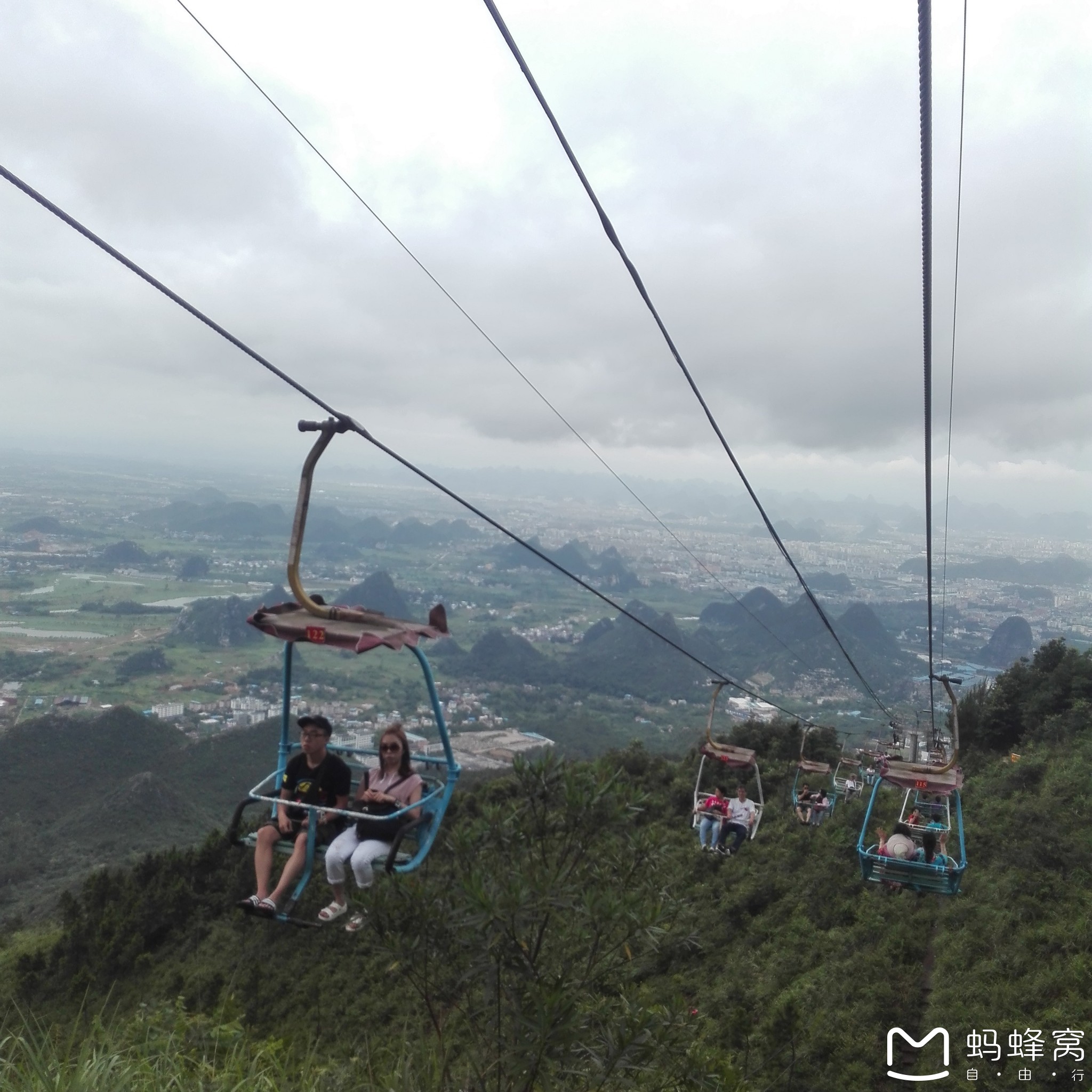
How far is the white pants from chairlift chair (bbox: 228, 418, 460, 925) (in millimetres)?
91

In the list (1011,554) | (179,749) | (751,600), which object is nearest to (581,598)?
(751,600)

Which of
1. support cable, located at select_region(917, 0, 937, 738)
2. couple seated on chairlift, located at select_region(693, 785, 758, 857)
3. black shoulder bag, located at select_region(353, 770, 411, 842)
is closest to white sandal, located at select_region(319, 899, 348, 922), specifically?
black shoulder bag, located at select_region(353, 770, 411, 842)

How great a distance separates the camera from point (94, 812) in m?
33.0

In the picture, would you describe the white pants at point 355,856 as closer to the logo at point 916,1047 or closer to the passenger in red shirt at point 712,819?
the logo at point 916,1047

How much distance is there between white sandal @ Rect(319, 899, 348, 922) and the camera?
4262 millimetres

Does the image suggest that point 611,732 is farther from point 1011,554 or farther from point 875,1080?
point 1011,554

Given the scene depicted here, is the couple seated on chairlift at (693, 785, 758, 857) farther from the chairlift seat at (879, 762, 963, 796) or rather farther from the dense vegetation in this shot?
the chairlift seat at (879, 762, 963, 796)

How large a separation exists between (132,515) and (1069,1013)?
106 meters

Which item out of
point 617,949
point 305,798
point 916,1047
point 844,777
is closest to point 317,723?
point 305,798

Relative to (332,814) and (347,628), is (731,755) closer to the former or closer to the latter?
(332,814)

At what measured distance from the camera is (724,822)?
1112cm

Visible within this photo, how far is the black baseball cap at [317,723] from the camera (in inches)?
179

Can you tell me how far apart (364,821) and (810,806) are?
14.0m

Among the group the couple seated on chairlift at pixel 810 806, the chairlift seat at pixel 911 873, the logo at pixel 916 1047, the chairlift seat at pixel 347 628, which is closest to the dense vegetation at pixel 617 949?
the logo at pixel 916 1047
